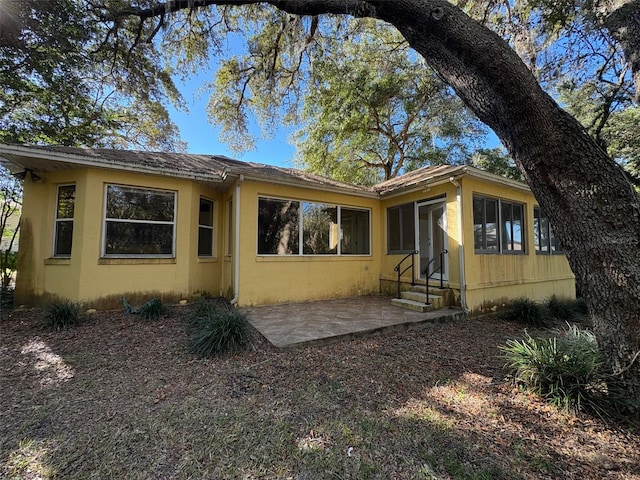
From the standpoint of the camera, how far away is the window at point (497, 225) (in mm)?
6707

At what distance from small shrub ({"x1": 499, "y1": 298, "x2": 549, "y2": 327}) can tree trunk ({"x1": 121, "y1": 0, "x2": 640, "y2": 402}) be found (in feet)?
12.6

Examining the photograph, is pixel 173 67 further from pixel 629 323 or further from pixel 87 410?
pixel 629 323

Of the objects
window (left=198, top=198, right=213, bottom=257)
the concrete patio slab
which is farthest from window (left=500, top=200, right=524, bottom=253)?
window (left=198, top=198, right=213, bottom=257)

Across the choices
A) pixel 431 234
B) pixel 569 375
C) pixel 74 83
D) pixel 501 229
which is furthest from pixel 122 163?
pixel 501 229

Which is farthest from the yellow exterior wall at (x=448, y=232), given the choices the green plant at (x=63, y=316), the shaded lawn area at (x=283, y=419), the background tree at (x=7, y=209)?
the background tree at (x=7, y=209)

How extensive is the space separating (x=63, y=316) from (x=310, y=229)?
17.2 ft

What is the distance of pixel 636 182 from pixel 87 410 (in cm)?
1754

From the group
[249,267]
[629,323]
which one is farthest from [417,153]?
[629,323]

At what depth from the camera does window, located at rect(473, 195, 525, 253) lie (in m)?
6.71

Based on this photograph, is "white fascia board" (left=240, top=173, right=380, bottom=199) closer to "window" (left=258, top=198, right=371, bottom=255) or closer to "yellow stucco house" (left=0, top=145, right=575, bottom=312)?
"yellow stucco house" (left=0, top=145, right=575, bottom=312)

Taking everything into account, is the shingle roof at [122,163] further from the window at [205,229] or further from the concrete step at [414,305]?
the concrete step at [414,305]

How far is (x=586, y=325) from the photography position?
611cm

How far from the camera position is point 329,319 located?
543 centimetres

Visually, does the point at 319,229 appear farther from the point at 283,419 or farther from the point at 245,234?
the point at 283,419
